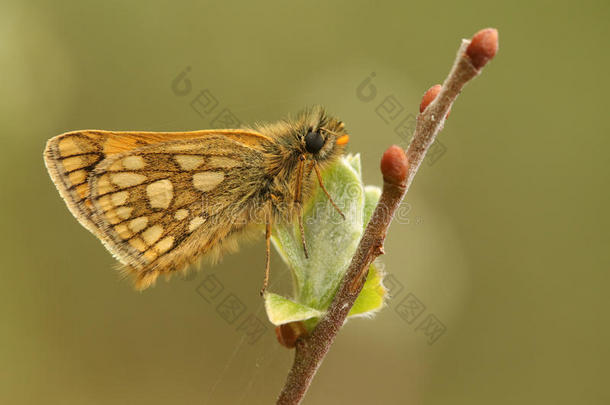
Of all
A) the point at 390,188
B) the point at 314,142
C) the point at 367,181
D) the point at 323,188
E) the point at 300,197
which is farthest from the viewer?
the point at 367,181

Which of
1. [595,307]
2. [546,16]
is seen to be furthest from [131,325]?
[546,16]

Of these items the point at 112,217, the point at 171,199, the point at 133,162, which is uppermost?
the point at 133,162

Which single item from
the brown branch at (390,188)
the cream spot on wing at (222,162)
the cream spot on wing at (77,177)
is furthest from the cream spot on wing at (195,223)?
the brown branch at (390,188)

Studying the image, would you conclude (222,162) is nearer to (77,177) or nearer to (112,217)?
(112,217)

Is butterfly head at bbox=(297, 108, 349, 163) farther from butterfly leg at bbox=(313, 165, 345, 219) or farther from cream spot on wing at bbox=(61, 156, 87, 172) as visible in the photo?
cream spot on wing at bbox=(61, 156, 87, 172)

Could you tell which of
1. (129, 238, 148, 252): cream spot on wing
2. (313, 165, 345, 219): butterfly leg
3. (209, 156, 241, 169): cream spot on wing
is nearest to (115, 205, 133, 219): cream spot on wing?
(129, 238, 148, 252): cream spot on wing

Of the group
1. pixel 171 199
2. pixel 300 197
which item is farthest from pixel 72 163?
pixel 300 197

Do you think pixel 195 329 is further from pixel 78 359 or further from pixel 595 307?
pixel 595 307

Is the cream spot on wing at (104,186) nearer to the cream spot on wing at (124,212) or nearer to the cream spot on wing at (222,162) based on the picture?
the cream spot on wing at (124,212)
